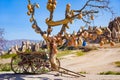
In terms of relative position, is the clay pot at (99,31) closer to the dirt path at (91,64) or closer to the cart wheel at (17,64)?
the cart wheel at (17,64)

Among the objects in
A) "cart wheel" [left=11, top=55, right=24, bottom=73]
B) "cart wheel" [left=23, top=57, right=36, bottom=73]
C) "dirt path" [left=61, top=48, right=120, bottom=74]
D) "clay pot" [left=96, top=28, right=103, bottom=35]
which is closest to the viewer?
"clay pot" [left=96, top=28, right=103, bottom=35]

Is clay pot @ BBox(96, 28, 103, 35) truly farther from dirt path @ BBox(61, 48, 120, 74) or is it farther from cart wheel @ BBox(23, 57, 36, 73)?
dirt path @ BBox(61, 48, 120, 74)

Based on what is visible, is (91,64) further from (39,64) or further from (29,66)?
(39,64)

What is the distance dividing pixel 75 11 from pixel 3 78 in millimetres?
4095

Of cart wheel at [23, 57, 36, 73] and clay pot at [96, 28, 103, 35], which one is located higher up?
clay pot at [96, 28, 103, 35]

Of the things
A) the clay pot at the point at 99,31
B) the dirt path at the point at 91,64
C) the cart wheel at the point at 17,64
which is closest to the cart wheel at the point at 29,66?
the cart wheel at the point at 17,64

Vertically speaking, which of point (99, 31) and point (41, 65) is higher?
point (99, 31)

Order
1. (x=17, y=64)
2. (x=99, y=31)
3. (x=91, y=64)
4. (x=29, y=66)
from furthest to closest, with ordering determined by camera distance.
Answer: (x=91, y=64)
(x=17, y=64)
(x=29, y=66)
(x=99, y=31)

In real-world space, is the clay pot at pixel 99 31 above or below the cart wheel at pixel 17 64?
above

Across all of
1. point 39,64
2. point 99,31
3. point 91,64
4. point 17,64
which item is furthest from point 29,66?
point 91,64

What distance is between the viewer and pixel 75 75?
14875 mm

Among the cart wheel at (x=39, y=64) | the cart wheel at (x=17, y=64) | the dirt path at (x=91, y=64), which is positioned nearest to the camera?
the cart wheel at (x=39, y=64)

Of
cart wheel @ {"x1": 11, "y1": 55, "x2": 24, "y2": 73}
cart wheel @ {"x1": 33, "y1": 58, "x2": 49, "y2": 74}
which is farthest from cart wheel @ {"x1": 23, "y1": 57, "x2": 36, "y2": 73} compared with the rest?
cart wheel @ {"x1": 11, "y1": 55, "x2": 24, "y2": 73}

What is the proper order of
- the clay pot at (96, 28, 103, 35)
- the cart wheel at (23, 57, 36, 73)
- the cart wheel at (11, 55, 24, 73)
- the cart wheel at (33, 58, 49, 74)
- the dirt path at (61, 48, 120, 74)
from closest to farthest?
the clay pot at (96, 28, 103, 35) < the cart wheel at (33, 58, 49, 74) < the cart wheel at (23, 57, 36, 73) < the cart wheel at (11, 55, 24, 73) < the dirt path at (61, 48, 120, 74)
